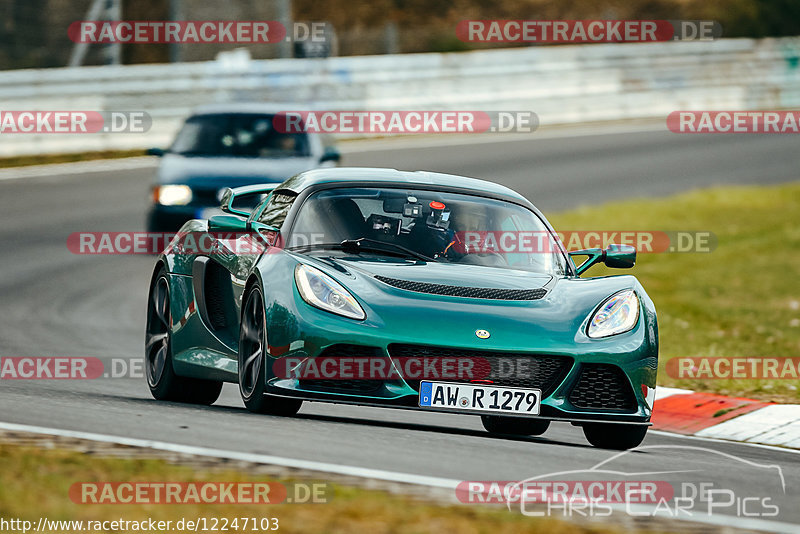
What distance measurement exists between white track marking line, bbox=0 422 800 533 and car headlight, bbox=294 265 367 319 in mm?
1246

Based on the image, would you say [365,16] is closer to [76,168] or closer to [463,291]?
[76,168]

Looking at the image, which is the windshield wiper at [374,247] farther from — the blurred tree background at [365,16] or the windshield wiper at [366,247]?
the blurred tree background at [365,16]

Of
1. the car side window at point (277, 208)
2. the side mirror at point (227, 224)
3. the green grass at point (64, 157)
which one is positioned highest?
the green grass at point (64, 157)

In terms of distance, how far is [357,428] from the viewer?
7.50 meters

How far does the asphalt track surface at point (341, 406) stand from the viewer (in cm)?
665

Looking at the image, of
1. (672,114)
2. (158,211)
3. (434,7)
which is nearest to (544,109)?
(672,114)

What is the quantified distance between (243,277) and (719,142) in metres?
23.2

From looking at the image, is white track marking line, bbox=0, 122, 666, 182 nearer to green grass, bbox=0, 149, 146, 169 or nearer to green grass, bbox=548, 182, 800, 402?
green grass, bbox=0, 149, 146, 169

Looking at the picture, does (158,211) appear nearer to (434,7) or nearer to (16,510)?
(16,510)

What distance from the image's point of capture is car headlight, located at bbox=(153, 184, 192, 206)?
1692 centimetres

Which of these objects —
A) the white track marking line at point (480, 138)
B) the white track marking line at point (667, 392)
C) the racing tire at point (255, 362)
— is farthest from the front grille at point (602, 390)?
the white track marking line at point (480, 138)

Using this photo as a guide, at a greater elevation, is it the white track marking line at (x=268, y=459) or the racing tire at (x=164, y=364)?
the racing tire at (x=164, y=364)

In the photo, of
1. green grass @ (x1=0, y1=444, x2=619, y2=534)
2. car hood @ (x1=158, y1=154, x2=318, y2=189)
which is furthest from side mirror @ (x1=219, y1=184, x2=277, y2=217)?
car hood @ (x1=158, y1=154, x2=318, y2=189)

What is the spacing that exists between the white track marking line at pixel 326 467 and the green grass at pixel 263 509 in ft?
1.04
